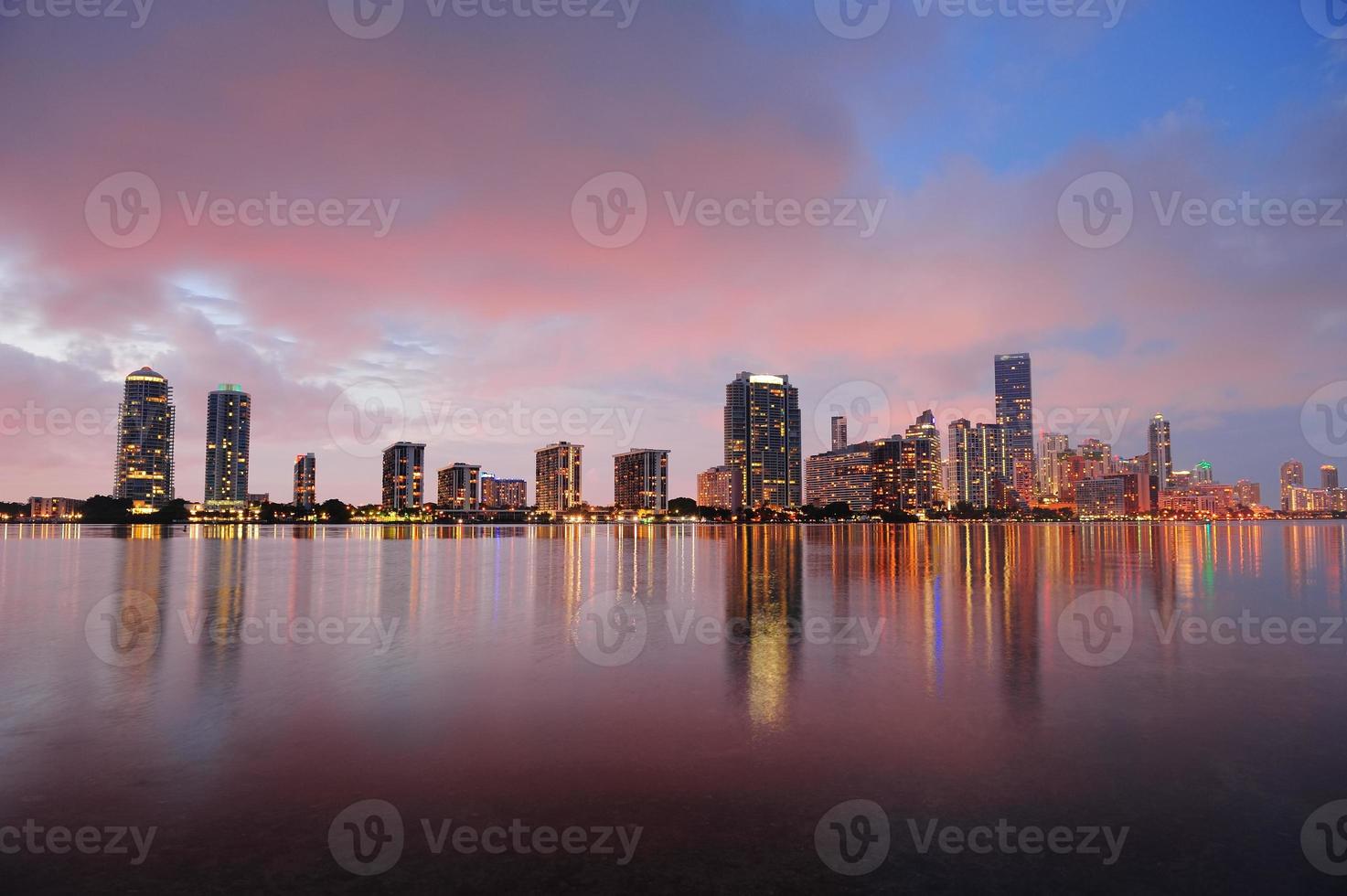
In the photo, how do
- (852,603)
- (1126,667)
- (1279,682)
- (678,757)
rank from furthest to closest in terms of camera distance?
(852,603) → (1126,667) → (1279,682) → (678,757)

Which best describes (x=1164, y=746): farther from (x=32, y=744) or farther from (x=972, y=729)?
(x=32, y=744)

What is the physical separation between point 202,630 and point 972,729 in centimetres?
2533

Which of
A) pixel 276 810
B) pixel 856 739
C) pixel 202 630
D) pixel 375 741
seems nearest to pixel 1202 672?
pixel 856 739

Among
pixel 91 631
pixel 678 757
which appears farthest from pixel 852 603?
pixel 91 631

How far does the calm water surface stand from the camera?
8523 mm

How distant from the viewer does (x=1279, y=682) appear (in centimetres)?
1794

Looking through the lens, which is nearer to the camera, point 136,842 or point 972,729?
point 136,842

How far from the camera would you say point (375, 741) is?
42.9ft

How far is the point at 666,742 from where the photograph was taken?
12922 mm

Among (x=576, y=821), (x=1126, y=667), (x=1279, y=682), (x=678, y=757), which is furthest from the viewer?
(x=1126, y=667)

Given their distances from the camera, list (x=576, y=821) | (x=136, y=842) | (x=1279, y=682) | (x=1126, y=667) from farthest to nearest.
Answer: (x=1126, y=667) < (x=1279, y=682) < (x=576, y=821) < (x=136, y=842)

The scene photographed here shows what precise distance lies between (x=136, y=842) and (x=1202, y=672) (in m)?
24.0

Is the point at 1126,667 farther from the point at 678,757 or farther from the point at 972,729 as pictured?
the point at 678,757

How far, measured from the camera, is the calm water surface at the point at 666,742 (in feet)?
28.0
